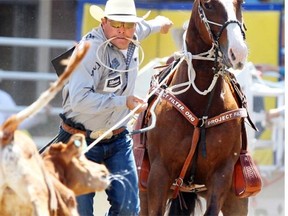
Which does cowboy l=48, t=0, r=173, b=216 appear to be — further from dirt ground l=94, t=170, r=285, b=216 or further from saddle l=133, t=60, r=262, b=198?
dirt ground l=94, t=170, r=285, b=216

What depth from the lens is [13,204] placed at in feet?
14.0

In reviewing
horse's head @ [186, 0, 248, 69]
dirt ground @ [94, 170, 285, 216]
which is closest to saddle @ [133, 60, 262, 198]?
horse's head @ [186, 0, 248, 69]

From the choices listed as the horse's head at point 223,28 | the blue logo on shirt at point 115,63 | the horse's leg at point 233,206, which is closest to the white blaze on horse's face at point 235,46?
the horse's head at point 223,28

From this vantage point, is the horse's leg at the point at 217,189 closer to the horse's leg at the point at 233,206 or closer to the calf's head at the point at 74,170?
the horse's leg at the point at 233,206

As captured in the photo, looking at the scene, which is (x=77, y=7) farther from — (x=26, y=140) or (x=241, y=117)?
(x=26, y=140)

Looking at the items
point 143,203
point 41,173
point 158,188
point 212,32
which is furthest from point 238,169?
point 41,173

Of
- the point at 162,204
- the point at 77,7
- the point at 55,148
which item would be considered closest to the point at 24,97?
the point at 77,7

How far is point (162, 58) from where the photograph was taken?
40.8ft

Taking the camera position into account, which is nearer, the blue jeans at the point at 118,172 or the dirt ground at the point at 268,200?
the blue jeans at the point at 118,172

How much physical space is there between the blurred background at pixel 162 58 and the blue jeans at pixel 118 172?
19.7 ft

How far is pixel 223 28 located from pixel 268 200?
5429mm

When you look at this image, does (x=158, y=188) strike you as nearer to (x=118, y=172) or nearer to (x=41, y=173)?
(x=118, y=172)

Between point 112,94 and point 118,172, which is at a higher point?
point 112,94

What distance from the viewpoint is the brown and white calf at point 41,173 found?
4.12 m
